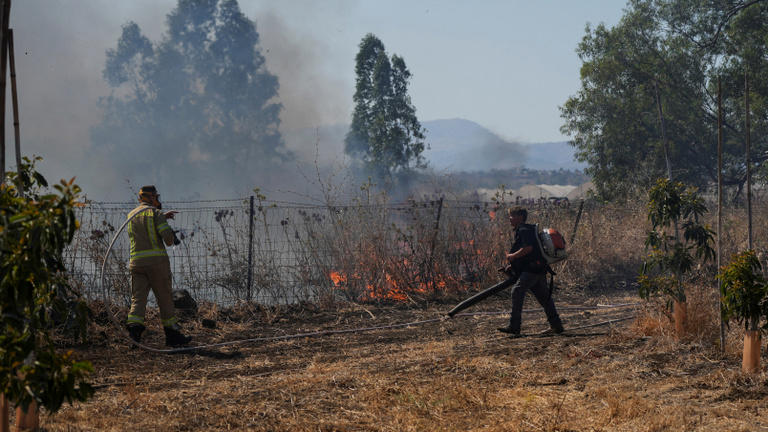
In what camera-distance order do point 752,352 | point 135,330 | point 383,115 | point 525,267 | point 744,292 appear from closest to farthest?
1. point 744,292
2. point 752,352
3. point 135,330
4. point 525,267
5. point 383,115

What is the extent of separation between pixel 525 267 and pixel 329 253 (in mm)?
3794

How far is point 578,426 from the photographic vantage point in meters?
4.65

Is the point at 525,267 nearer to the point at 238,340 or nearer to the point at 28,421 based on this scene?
the point at 238,340

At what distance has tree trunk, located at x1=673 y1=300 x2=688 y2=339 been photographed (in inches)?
274

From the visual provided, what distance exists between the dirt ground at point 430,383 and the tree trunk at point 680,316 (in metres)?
0.12

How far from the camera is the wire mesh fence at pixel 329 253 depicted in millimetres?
9305

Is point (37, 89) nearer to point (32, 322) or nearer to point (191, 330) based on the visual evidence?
point (191, 330)

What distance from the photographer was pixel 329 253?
1081 centimetres

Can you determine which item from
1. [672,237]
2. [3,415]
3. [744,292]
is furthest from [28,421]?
[672,237]

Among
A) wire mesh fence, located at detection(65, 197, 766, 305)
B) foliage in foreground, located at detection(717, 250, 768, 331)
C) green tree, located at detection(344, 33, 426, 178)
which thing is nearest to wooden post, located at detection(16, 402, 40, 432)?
wire mesh fence, located at detection(65, 197, 766, 305)

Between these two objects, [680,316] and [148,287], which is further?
[148,287]

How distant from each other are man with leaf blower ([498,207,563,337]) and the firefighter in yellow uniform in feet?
12.8

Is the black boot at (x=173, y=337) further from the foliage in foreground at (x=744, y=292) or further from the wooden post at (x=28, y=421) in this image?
the foliage in foreground at (x=744, y=292)

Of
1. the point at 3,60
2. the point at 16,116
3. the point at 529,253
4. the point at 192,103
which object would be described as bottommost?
the point at 529,253
